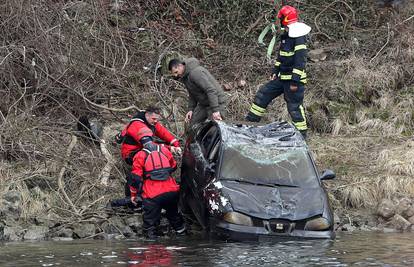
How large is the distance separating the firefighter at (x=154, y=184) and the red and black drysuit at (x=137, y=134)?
12.6 inches

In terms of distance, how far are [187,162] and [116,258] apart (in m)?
2.71

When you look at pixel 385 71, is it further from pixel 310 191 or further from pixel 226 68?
pixel 310 191

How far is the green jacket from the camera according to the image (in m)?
12.7

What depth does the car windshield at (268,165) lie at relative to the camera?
10.8m

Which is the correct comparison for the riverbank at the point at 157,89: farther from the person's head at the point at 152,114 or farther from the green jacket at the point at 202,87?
the green jacket at the point at 202,87

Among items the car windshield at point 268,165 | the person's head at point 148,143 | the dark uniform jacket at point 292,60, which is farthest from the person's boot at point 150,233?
the dark uniform jacket at point 292,60

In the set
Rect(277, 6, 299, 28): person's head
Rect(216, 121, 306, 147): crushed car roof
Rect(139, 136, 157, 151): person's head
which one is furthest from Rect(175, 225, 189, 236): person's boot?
Rect(277, 6, 299, 28): person's head

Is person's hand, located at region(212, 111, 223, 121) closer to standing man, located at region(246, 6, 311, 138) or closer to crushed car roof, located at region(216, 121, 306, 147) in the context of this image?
crushed car roof, located at region(216, 121, 306, 147)

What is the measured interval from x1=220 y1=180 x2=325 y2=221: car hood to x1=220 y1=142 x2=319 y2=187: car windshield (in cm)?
19

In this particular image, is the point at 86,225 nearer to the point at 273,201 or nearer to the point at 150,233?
the point at 150,233

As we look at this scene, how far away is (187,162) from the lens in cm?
1184

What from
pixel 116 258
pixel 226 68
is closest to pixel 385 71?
pixel 226 68

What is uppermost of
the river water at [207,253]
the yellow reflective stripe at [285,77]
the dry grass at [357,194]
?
the yellow reflective stripe at [285,77]

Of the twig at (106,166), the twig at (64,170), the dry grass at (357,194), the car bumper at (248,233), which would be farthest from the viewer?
the dry grass at (357,194)
